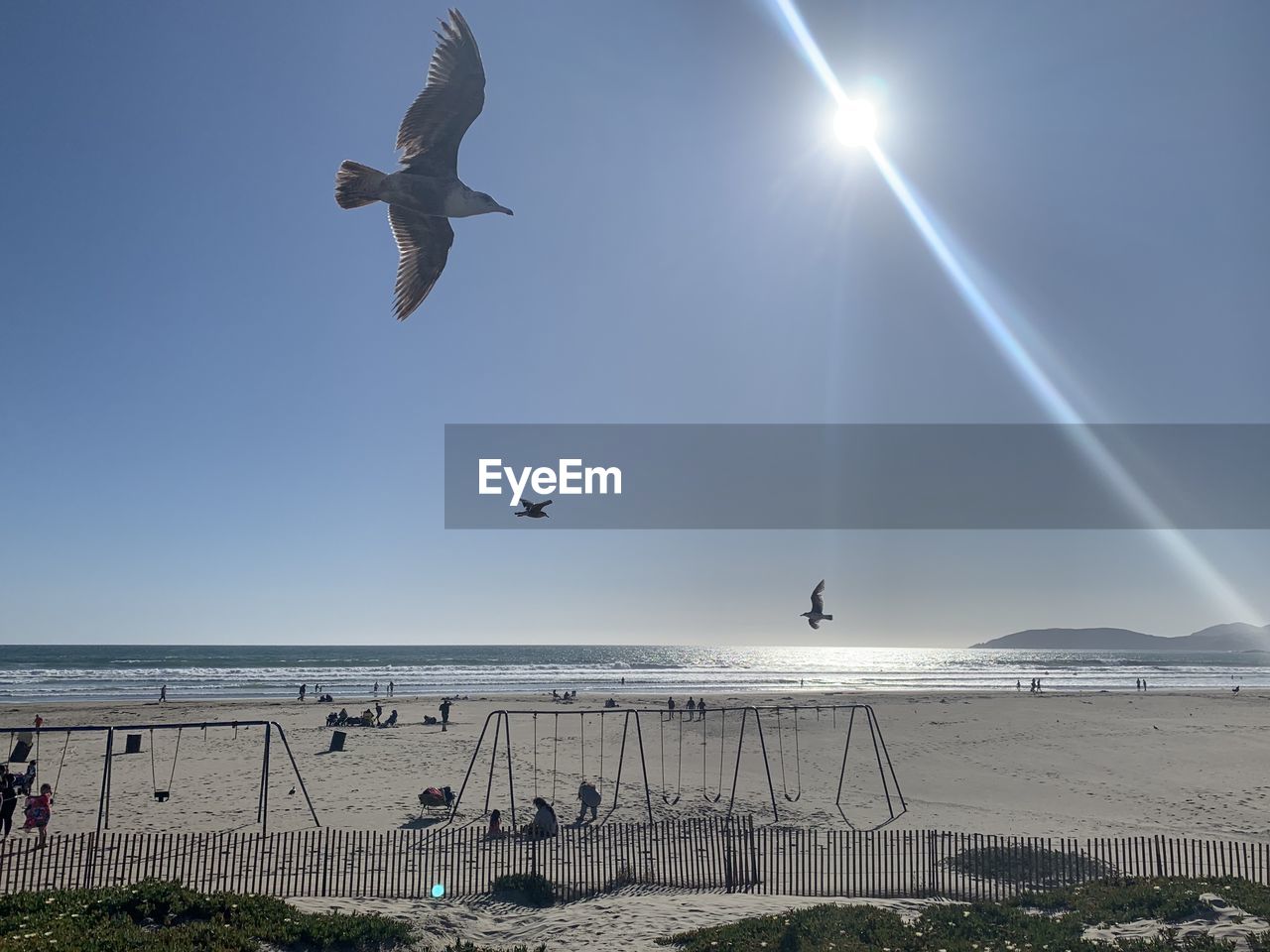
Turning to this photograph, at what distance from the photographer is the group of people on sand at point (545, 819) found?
54.8 ft

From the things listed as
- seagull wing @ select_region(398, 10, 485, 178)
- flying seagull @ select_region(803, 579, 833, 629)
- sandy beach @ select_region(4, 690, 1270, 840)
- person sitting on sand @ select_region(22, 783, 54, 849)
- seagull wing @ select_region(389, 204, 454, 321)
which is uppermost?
seagull wing @ select_region(398, 10, 485, 178)

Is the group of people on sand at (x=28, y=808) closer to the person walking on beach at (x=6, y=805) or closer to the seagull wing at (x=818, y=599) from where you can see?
the person walking on beach at (x=6, y=805)

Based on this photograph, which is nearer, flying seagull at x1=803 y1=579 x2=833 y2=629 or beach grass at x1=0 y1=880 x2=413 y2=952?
beach grass at x1=0 y1=880 x2=413 y2=952

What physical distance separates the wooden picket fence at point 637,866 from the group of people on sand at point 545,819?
358 millimetres

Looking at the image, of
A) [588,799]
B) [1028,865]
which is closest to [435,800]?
[588,799]

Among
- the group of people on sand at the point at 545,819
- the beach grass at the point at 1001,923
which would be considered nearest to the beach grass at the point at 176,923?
the beach grass at the point at 1001,923

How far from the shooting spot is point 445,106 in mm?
6875

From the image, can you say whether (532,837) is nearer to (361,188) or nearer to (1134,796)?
(361,188)

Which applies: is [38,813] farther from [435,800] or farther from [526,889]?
[526,889]

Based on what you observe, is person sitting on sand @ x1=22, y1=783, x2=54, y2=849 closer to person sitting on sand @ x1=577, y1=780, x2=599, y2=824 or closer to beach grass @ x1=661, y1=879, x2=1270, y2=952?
person sitting on sand @ x1=577, y1=780, x2=599, y2=824

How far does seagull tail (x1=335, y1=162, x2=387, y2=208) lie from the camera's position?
270 inches

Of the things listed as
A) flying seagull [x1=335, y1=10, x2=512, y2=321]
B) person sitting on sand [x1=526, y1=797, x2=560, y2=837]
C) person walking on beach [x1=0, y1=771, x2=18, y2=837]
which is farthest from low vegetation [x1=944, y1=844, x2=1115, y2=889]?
person walking on beach [x1=0, y1=771, x2=18, y2=837]

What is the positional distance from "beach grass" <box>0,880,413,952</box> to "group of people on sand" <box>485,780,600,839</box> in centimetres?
507

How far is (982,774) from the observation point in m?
28.0
